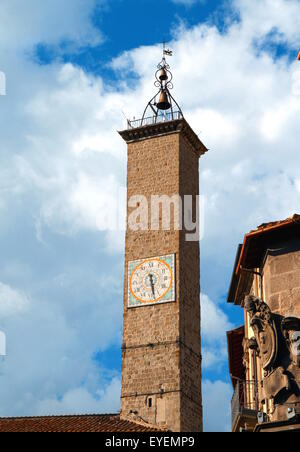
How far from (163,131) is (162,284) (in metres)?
9.12

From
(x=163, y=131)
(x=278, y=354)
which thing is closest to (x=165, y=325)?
(x=163, y=131)

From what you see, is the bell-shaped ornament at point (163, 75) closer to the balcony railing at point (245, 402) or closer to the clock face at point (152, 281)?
the clock face at point (152, 281)

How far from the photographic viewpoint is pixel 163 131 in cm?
4803

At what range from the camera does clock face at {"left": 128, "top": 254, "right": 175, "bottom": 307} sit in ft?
143

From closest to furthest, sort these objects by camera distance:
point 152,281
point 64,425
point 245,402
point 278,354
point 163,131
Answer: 1. point 278,354
2. point 245,402
3. point 64,425
4. point 152,281
5. point 163,131

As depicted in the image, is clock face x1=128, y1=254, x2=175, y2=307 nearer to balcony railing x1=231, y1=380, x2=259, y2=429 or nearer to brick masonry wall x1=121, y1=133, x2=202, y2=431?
brick masonry wall x1=121, y1=133, x2=202, y2=431

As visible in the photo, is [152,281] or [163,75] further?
[163,75]

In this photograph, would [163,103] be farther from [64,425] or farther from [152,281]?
[64,425]

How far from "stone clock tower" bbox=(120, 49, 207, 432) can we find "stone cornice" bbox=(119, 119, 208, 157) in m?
0.05

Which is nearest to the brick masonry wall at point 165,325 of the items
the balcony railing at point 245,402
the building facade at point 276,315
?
the balcony railing at point 245,402

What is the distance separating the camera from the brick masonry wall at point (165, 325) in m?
41.1

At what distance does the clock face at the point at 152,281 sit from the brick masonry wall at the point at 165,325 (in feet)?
1.03

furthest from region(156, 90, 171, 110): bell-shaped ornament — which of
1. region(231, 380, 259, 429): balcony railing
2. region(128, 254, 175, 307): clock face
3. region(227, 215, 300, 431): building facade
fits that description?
region(227, 215, 300, 431): building facade
